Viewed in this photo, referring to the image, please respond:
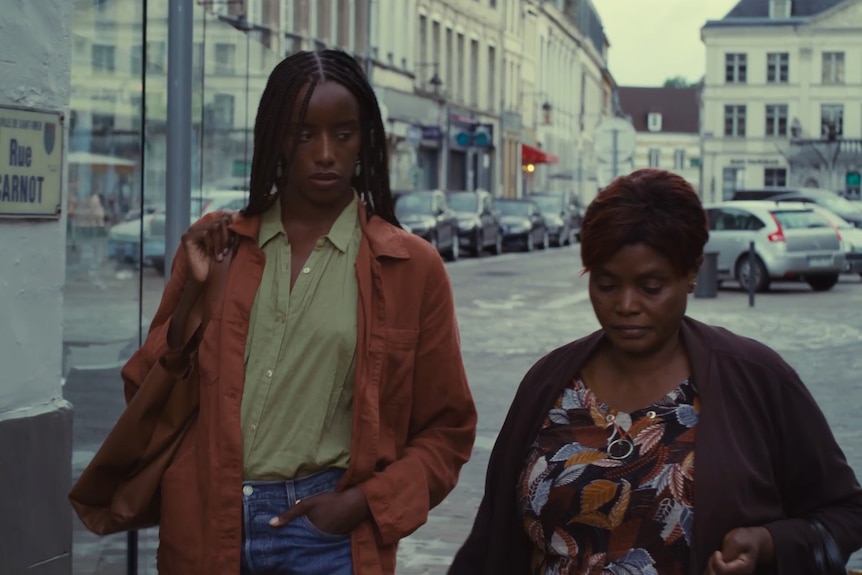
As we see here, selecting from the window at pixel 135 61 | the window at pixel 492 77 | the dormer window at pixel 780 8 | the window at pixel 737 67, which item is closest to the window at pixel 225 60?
the window at pixel 135 61

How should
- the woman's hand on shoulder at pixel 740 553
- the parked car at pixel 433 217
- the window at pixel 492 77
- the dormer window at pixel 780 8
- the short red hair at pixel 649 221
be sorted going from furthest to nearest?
the dormer window at pixel 780 8, the window at pixel 492 77, the parked car at pixel 433 217, the short red hair at pixel 649 221, the woman's hand on shoulder at pixel 740 553

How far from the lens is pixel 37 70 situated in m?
3.99

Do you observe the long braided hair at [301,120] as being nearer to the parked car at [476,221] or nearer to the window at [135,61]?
the window at [135,61]

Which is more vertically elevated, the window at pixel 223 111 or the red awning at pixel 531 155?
the red awning at pixel 531 155

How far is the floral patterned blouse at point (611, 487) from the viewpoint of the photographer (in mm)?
2533

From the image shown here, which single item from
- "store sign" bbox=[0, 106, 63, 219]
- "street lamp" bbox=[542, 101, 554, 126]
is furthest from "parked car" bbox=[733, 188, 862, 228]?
"street lamp" bbox=[542, 101, 554, 126]

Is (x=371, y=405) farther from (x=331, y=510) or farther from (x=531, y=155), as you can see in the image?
(x=531, y=155)

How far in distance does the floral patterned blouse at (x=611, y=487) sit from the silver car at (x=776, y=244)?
867 inches

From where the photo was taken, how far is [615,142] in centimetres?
2748

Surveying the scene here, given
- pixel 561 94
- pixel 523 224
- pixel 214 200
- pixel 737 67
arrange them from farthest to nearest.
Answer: pixel 737 67, pixel 561 94, pixel 523 224, pixel 214 200

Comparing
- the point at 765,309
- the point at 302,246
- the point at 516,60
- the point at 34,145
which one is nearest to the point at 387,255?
the point at 302,246

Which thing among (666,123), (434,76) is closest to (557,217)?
(434,76)

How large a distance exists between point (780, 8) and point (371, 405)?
100931mm

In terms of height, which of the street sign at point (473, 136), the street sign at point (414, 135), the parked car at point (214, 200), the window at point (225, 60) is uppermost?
the street sign at point (473, 136)
